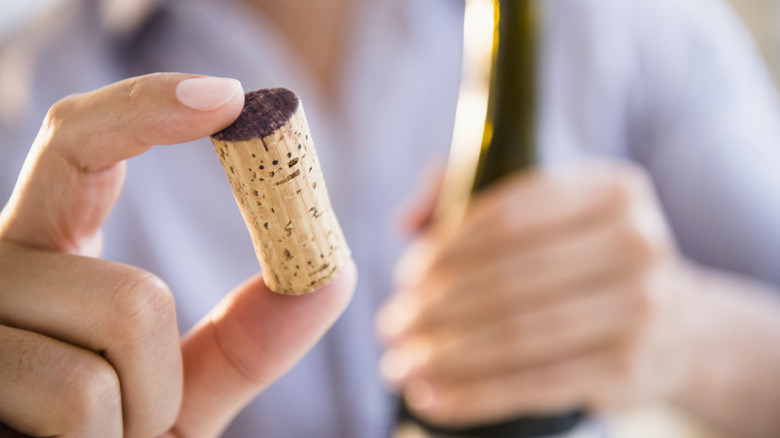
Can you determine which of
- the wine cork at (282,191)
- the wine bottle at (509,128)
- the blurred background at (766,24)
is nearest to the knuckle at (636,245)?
the wine bottle at (509,128)

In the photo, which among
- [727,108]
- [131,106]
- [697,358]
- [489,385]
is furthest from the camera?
[727,108]

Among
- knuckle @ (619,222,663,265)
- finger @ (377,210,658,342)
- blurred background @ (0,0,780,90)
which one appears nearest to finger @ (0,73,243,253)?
finger @ (377,210,658,342)

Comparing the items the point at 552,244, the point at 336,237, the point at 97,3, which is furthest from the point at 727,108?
the point at 97,3

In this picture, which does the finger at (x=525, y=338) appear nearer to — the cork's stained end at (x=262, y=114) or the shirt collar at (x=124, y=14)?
the cork's stained end at (x=262, y=114)

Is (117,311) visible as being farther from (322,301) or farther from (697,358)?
(697,358)

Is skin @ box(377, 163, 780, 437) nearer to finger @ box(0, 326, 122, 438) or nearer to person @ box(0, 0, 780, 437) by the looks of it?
person @ box(0, 0, 780, 437)
